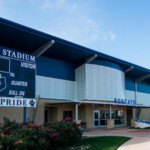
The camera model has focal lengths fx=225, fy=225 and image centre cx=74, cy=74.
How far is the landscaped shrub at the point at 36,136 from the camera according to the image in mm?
8906

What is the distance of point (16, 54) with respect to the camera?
16.1 meters

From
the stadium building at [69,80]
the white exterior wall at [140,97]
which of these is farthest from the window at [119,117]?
the white exterior wall at [140,97]

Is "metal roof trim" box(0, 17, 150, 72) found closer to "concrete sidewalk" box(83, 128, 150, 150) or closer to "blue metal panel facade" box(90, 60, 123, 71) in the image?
"blue metal panel facade" box(90, 60, 123, 71)

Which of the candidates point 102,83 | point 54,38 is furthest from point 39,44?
point 102,83

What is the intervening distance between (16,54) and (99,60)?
568 inches

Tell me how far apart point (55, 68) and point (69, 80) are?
2486mm

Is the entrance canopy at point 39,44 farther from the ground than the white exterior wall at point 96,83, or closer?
farther from the ground

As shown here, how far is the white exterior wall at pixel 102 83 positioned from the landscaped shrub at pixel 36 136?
44.2 ft

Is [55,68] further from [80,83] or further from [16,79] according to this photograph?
[16,79]

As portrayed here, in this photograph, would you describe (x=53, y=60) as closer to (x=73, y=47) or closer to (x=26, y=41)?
(x=73, y=47)

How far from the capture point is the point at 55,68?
2594 cm

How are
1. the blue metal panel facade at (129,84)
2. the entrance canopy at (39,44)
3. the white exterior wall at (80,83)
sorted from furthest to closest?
the blue metal panel facade at (129,84) → the white exterior wall at (80,83) → the entrance canopy at (39,44)

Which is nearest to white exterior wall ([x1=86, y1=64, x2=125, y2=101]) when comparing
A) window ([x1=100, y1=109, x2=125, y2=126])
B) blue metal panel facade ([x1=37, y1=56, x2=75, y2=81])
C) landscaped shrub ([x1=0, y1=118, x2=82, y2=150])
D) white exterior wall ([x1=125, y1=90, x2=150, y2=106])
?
window ([x1=100, y1=109, x2=125, y2=126])

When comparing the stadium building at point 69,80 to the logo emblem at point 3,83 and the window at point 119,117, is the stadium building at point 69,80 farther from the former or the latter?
the logo emblem at point 3,83
